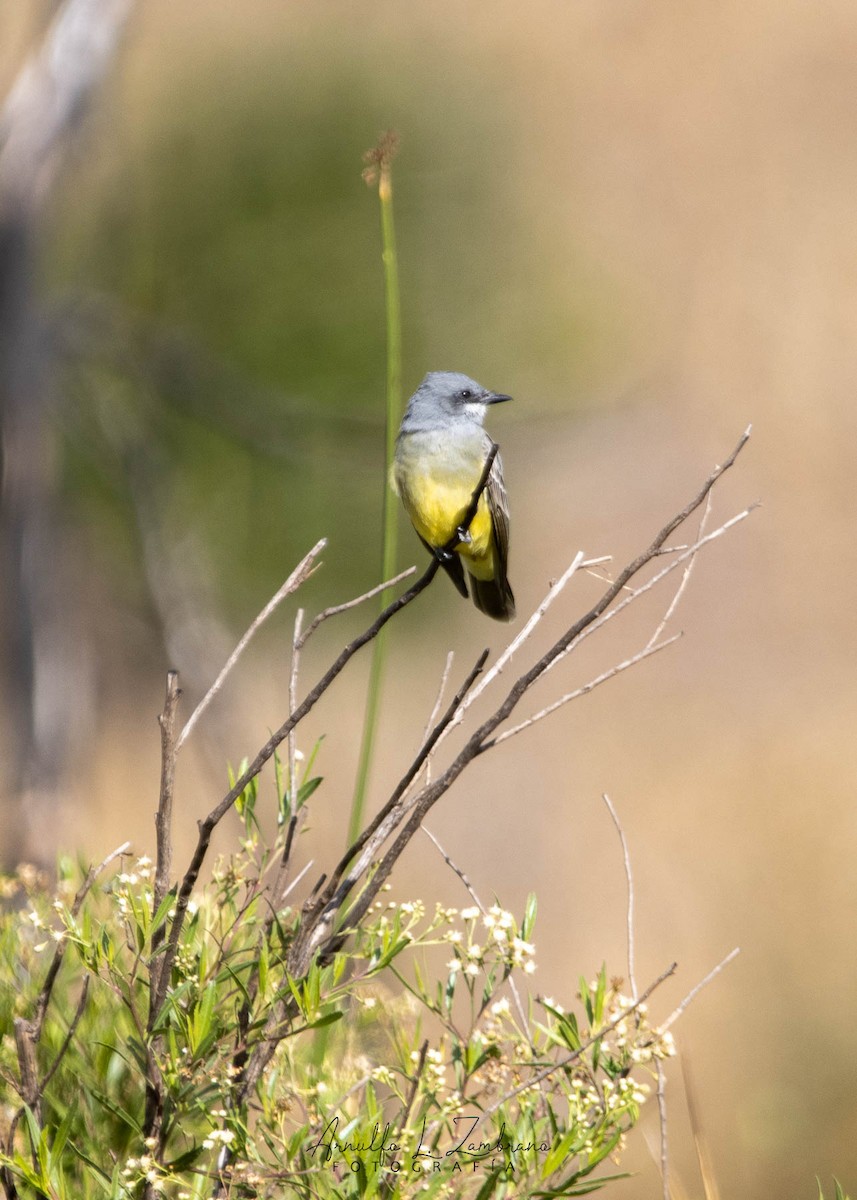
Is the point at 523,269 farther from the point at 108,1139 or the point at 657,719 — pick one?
the point at 108,1139

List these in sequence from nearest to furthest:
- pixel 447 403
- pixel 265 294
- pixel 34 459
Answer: pixel 447 403 < pixel 265 294 < pixel 34 459

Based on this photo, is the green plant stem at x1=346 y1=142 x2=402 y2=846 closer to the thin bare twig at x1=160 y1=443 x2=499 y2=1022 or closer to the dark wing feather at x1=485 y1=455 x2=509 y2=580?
the thin bare twig at x1=160 y1=443 x2=499 y2=1022

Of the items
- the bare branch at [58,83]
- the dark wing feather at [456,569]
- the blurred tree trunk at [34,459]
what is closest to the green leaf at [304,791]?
the dark wing feather at [456,569]

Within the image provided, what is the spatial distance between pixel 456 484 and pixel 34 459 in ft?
7.08

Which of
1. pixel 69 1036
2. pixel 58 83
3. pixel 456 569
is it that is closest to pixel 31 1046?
pixel 69 1036

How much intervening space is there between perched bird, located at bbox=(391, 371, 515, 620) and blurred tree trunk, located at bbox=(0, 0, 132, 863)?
1722 mm

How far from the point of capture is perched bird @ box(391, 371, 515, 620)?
1292mm

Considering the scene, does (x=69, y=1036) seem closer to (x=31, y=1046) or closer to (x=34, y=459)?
(x=31, y=1046)

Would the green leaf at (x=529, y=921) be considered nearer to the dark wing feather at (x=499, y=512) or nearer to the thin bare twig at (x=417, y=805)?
the thin bare twig at (x=417, y=805)

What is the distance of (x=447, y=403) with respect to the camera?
4.68ft

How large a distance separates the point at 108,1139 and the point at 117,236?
3108mm

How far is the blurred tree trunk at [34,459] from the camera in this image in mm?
2658

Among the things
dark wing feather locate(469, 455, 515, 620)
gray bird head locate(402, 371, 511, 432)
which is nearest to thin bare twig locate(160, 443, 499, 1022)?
dark wing feather locate(469, 455, 515, 620)

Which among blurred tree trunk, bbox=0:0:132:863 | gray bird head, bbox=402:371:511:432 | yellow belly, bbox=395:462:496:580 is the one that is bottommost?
yellow belly, bbox=395:462:496:580
